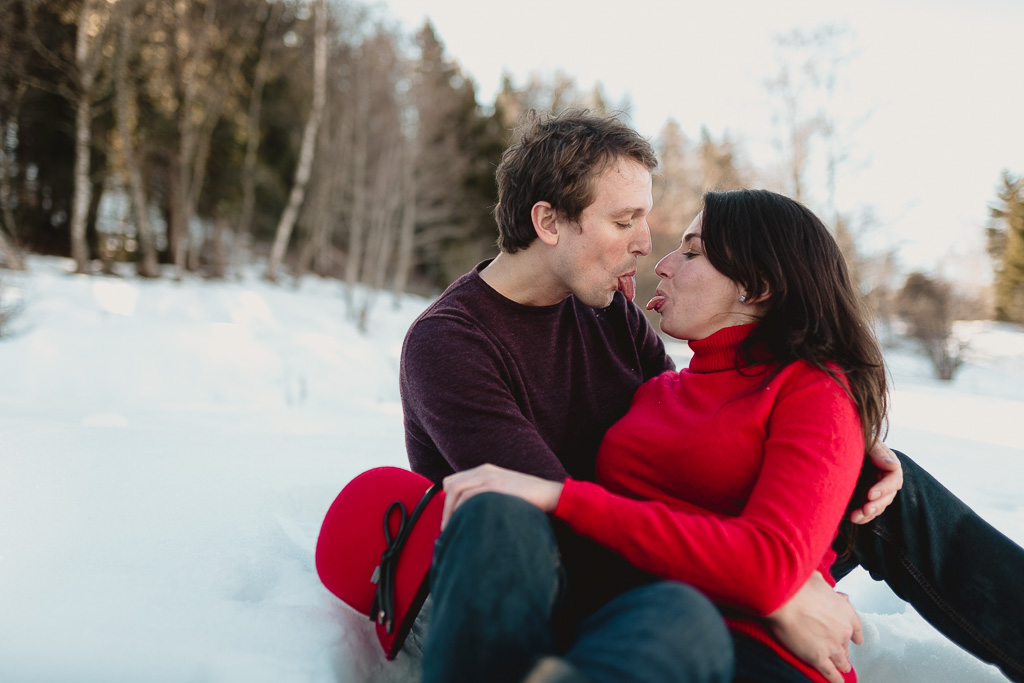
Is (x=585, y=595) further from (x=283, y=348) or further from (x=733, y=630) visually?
(x=283, y=348)

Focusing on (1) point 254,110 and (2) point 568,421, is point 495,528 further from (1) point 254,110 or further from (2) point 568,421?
(1) point 254,110

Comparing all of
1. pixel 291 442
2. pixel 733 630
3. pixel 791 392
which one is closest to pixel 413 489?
pixel 733 630

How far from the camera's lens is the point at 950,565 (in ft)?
5.08

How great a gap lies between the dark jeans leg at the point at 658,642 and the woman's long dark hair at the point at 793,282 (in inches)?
26.2

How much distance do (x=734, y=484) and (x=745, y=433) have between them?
0.40ft

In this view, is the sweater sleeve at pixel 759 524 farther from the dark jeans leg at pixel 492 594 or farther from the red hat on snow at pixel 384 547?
the red hat on snow at pixel 384 547

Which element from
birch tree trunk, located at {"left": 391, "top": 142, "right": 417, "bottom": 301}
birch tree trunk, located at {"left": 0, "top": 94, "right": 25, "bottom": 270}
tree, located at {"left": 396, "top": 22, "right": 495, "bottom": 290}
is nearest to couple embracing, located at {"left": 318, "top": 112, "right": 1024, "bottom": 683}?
birch tree trunk, located at {"left": 0, "top": 94, "right": 25, "bottom": 270}

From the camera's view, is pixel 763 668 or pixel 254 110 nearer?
pixel 763 668

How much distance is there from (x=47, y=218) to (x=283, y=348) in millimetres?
7732

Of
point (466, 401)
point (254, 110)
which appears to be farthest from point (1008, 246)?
point (466, 401)

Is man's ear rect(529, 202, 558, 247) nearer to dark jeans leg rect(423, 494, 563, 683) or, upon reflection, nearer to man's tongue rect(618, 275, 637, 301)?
man's tongue rect(618, 275, 637, 301)

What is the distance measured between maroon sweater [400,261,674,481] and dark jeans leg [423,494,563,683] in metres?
0.32

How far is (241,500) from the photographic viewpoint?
2.03 metres

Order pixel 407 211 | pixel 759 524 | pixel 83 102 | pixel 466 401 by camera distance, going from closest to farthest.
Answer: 1. pixel 759 524
2. pixel 466 401
3. pixel 83 102
4. pixel 407 211
